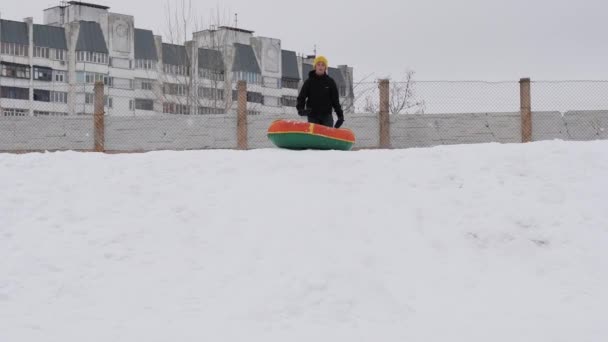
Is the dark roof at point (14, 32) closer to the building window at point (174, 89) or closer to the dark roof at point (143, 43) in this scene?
the dark roof at point (143, 43)

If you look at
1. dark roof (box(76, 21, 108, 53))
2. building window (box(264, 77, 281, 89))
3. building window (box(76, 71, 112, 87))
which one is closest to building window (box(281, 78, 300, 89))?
building window (box(264, 77, 281, 89))

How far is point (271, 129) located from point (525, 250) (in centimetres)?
454

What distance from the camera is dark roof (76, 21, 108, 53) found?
191 feet

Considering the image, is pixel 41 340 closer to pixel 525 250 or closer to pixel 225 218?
pixel 225 218

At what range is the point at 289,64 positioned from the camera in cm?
7231

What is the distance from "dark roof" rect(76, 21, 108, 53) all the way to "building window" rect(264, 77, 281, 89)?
15.4 meters

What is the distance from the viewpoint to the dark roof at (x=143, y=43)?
61.3 m

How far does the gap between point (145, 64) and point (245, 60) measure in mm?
8888

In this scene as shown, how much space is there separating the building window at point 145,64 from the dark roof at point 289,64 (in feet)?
43.8

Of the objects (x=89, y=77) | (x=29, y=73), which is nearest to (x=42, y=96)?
(x=29, y=73)

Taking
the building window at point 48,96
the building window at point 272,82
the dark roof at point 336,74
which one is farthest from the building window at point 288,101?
the building window at point 48,96

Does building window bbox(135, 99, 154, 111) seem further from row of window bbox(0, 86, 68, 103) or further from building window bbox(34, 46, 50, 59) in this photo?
building window bbox(34, 46, 50, 59)

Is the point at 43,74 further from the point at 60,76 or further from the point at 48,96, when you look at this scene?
the point at 48,96

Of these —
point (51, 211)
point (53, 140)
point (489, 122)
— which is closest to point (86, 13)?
point (53, 140)
